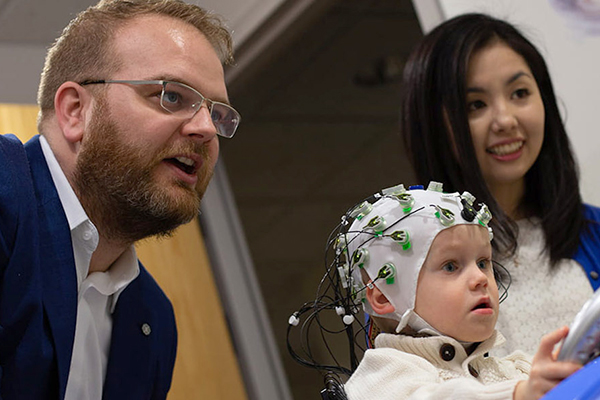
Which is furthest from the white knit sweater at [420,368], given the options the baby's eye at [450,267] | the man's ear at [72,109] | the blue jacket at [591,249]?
the man's ear at [72,109]

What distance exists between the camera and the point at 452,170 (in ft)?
5.56

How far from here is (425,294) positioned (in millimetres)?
1233

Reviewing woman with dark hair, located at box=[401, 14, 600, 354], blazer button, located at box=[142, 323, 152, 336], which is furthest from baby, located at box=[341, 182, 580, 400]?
blazer button, located at box=[142, 323, 152, 336]

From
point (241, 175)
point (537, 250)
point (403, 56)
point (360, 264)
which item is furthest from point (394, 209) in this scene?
point (241, 175)

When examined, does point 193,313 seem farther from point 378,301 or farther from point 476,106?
point 378,301

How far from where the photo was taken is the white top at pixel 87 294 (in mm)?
1572

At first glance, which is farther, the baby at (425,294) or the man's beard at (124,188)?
the man's beard at (124,188)

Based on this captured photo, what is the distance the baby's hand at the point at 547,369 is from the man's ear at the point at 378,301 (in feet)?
1.27

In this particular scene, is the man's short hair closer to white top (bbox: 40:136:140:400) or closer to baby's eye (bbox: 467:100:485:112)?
white top (bbox: 40:136:140:400)

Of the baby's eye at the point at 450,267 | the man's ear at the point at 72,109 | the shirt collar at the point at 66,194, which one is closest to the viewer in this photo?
the baby's eye at the point at 450,267

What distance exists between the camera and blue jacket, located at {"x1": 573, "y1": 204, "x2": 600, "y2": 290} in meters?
1.63

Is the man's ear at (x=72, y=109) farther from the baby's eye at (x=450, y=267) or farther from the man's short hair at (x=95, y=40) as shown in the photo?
the baby's eye at (x=450, y=267)

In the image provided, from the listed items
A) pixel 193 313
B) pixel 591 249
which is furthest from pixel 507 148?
pixel 193 313

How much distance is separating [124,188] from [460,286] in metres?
0.72
